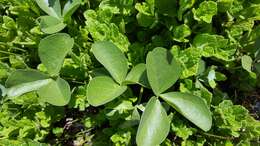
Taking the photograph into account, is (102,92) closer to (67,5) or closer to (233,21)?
(67,5)

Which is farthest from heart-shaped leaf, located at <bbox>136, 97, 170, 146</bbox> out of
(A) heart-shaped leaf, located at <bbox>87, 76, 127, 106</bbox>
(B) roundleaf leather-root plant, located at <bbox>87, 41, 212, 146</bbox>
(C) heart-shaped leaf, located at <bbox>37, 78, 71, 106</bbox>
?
(C) heart-shaped leaf, located at <bbox>37, 78, 71, 106</bbox>

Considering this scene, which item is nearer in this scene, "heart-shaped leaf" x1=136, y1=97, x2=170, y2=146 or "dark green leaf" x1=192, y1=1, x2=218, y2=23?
"heart-shaped leaf" x1=136, y1=97, x2=170, y2=146

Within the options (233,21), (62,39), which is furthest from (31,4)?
(233,21)

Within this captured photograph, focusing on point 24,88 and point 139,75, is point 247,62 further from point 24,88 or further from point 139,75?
point 24,88

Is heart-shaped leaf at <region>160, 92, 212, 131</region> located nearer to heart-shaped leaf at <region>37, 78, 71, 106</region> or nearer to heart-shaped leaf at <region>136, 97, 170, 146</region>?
heart-shaped leaf at <region>136, 97, 170, 146</region>

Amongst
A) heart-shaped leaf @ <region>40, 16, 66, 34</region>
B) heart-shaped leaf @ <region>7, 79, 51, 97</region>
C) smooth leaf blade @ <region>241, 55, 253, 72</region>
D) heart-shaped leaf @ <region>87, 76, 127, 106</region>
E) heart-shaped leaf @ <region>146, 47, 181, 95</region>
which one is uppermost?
heart-shaped leaf @ <region>40, 16, 66, 34</region>

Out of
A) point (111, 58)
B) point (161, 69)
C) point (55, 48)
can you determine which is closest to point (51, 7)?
point (55, 48)
